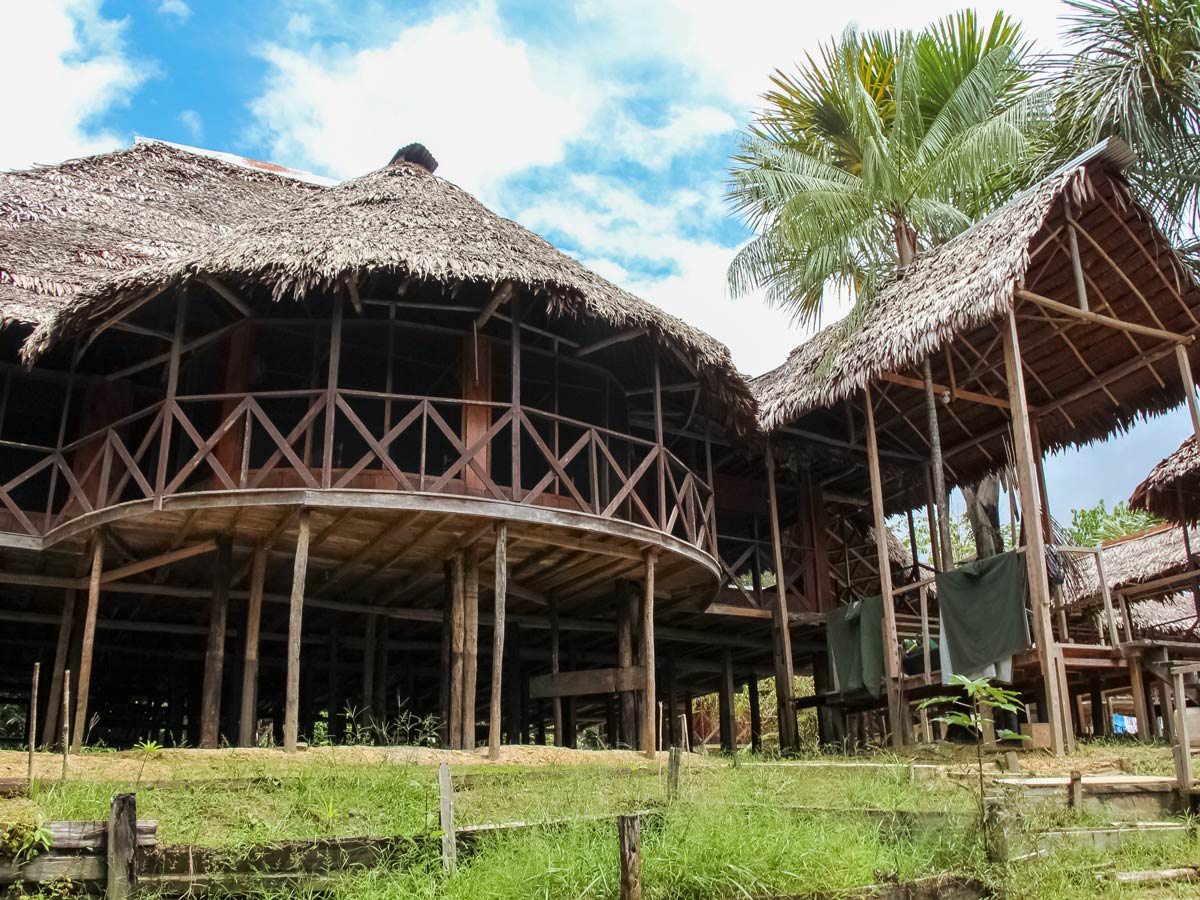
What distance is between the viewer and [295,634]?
8742mm

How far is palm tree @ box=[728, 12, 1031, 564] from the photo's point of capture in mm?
13867

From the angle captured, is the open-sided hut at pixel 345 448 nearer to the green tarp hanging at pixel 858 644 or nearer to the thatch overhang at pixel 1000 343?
the green tarp hanging at pixel 858 644

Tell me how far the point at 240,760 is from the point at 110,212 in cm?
763

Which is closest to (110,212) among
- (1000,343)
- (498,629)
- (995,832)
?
(498,629)

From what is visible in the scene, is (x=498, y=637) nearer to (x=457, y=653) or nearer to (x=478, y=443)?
(x=457, y=653)

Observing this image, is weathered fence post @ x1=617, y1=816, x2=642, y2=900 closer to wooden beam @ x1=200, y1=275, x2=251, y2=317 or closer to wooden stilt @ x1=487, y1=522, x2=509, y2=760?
wooden stilt @ x1=487, y1=522, x2=509, y2=760

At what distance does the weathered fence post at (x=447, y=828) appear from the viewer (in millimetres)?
5734

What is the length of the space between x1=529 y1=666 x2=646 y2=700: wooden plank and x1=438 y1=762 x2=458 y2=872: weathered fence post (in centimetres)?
437

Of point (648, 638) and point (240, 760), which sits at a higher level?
point (648, 638)

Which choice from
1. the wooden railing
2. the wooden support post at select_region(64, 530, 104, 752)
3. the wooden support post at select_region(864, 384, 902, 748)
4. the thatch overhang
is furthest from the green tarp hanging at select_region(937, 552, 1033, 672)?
the wooden support post at select_region(64, 530, 104, 752)

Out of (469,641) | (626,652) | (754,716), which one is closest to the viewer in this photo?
(469,641)

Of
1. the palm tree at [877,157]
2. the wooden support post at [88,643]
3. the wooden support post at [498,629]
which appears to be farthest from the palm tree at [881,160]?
the wooden support post at [88,643]

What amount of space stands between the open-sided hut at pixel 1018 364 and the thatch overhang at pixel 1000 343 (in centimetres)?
2

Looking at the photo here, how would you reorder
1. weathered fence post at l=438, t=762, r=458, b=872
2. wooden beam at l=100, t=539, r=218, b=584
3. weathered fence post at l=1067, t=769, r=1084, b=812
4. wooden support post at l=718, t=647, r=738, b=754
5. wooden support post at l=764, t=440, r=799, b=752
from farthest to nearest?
wooden support post at l=718, t=647, r=738, b=754 < wooden support post at l=764, t=440, r=799, b=752 < wooden beam at l=100, t=539, r=218, b=584 < weathered fence post at l=1067, t=769, r=1084, b=812 < weathered fence post at l=438, t=762, r=458, b=872
